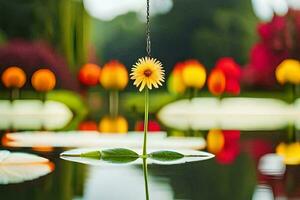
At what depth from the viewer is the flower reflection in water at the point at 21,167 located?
1682 millimetres

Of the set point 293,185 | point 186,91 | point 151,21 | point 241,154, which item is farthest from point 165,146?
point 151,21

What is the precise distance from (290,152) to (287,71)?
210cm

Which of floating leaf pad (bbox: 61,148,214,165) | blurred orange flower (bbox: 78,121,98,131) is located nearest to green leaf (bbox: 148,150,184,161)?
floating leaf pad (bbox: 61,148,214,165)

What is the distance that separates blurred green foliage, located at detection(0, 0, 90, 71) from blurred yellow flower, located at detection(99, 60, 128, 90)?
0.20 m

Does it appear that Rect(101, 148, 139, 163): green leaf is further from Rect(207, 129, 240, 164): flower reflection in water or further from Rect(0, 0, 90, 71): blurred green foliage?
Rect(0, 0, 90, 71): blurred green foliage

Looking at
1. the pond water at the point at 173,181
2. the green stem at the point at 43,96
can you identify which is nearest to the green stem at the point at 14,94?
the green stem at the point at 43,96

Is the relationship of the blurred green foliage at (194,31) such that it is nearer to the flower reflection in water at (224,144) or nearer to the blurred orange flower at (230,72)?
the blurred orange flower at (230,72)

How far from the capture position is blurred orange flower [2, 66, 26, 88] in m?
4.17

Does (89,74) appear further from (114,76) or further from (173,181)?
(173,181)

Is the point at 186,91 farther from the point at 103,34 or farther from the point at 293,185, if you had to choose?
the point at 293,185

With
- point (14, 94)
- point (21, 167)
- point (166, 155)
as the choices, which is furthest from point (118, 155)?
point (14, 94)

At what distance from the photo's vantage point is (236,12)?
4.35 m

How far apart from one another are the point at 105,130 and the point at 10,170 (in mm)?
1253

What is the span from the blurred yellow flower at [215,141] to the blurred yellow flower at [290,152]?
0.22 metres
